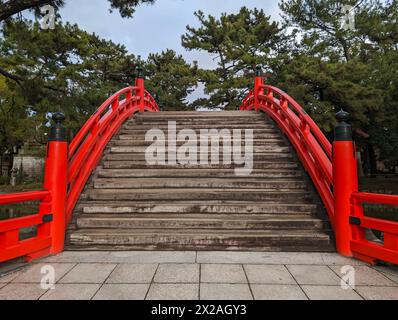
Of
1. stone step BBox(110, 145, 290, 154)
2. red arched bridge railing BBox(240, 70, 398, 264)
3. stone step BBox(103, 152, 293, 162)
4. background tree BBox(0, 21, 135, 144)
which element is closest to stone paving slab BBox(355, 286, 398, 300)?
red arched bridge railing BBox(240, 70, 398, 264)

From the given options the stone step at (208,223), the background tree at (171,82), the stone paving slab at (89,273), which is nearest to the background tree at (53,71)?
the background tree at (171,82)

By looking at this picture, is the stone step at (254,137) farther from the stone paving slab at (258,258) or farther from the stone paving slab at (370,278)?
the stone paving slab at (370,278)

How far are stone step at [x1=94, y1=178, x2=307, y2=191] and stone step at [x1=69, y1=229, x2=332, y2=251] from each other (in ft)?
4.19

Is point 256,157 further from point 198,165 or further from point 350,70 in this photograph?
point 350,70

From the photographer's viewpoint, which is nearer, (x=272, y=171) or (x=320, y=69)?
(x=272, y=171)

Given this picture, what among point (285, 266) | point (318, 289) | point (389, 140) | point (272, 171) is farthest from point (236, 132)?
point (389, 140)

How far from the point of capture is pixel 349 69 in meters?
16.0

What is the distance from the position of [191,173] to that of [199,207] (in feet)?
3.68

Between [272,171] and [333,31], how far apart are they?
844 inches

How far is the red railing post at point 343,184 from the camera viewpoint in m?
3.99

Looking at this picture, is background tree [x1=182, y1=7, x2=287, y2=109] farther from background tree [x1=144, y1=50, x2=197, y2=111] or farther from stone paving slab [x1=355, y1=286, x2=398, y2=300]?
stone paving slab [x1=355, y1=286, x2=398, y2=300]

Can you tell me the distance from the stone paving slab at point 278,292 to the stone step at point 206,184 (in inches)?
98.7

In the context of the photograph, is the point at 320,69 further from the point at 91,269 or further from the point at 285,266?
the point at 91,269

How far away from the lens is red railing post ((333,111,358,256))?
13.1 feet
